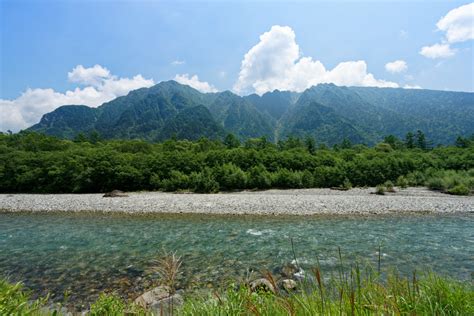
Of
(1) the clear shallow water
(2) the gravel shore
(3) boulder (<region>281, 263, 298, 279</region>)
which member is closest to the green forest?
(2) the gravel shore

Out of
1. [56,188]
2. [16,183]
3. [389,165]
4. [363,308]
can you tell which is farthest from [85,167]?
[389,165]

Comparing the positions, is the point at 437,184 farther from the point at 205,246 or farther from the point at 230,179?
the point at 205,246

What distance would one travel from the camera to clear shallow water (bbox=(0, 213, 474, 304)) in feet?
29.9

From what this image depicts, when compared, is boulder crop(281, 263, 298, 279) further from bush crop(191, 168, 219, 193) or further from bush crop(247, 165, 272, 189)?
bush crop(247, 165, 272, 189)

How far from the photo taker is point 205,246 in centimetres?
1255

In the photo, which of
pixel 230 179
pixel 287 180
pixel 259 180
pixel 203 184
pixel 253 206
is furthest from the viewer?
pixel 287 180

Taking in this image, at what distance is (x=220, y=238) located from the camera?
545 inches

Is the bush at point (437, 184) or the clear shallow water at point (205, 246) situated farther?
the bush at point (437, 184)

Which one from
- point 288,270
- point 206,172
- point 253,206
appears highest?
point 206,172

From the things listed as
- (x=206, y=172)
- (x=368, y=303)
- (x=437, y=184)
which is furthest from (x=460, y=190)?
(x=368, y=303)

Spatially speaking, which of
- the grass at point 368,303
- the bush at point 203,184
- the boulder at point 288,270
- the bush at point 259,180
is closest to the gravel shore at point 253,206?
the bush at point 203,184

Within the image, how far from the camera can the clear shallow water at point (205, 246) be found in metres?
9.12

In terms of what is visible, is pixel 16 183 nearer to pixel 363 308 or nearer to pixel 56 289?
pixel 56 289

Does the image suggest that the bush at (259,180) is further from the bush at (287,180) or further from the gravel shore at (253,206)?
the gravel shore at (253,206)
